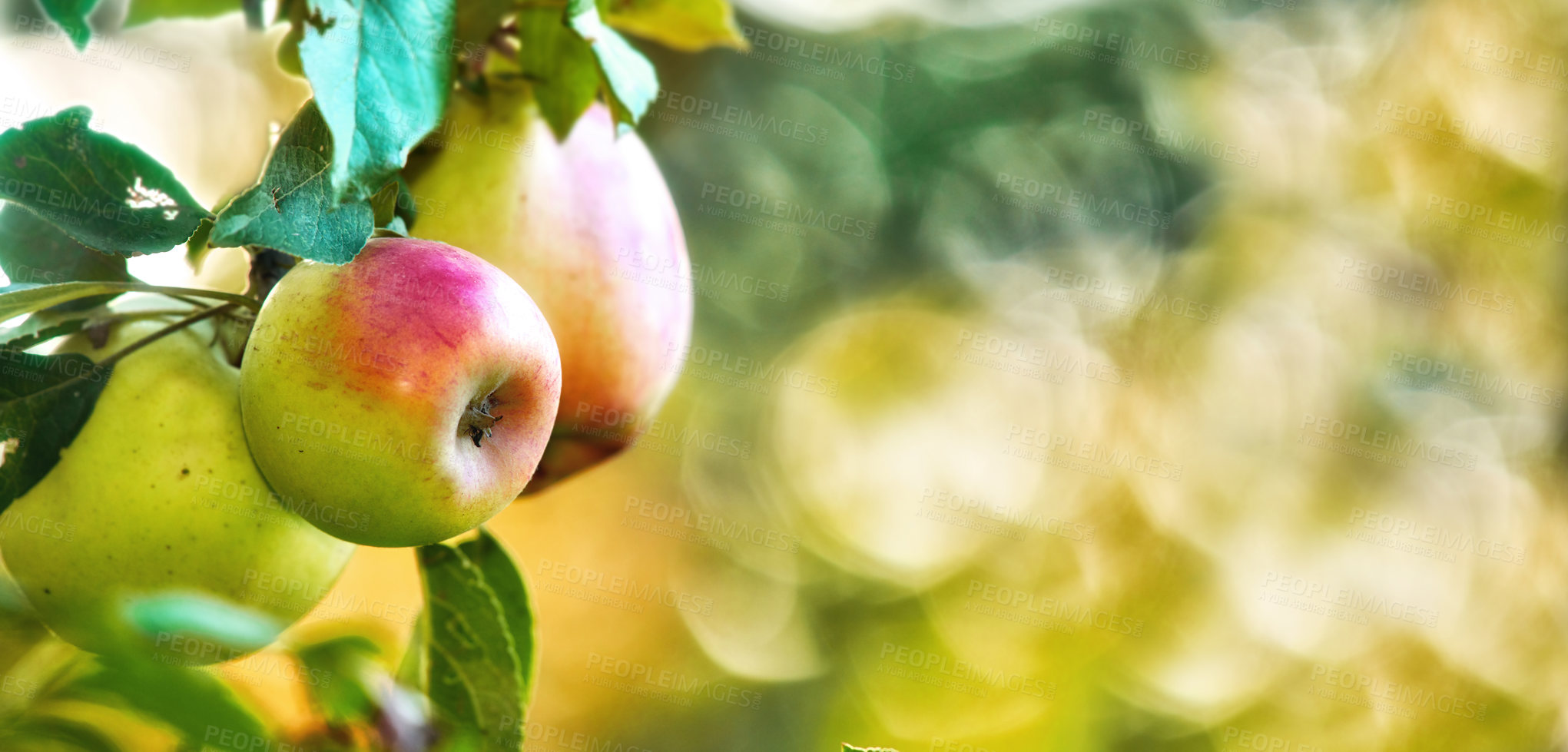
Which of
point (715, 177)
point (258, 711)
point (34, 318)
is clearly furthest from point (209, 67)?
point (258, 711)

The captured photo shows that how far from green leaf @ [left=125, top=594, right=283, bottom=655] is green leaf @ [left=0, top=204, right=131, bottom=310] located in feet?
0.86

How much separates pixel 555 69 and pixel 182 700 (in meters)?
0.42

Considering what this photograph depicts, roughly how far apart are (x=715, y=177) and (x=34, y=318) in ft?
8.86

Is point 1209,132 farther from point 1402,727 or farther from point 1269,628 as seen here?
point 1402,727

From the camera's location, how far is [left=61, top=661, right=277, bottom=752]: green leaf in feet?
0.90

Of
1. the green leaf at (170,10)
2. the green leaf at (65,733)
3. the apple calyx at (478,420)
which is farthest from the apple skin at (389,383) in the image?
the green leaf at (170,10)

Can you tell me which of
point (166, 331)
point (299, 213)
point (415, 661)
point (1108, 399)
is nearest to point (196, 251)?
point (166, 331)

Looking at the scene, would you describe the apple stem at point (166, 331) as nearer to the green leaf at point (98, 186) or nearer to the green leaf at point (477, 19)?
the green leaf at point (98, 186)

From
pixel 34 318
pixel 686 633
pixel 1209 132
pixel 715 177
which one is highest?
pixel 1209 132

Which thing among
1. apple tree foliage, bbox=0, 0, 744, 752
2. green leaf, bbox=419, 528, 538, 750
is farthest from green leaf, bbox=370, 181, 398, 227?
green leaf, bbox=419, 528, 538, 750

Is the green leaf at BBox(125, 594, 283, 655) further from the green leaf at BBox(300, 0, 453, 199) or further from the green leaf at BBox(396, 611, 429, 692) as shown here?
the green leaf at BBox(396, 611, 429, 692)

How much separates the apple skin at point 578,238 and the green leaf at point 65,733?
29 cm

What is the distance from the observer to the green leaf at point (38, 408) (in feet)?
1.58

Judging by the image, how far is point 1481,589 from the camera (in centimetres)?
345
